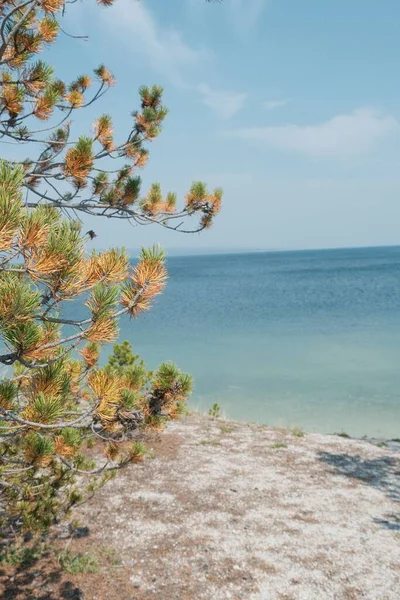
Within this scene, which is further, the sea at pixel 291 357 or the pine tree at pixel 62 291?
the sea at pixel 291 357

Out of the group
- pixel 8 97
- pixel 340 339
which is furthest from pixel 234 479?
pixel 340 339

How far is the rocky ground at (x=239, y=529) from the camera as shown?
585 centimetres

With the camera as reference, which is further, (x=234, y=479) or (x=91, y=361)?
(x=234, y=479)

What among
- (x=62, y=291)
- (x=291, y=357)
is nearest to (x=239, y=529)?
(x=62, y=291)

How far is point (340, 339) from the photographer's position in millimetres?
31312

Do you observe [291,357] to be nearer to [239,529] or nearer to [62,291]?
[239,529]

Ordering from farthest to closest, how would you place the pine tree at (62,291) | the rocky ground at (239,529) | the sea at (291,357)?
the sea at (291,357) < the rocky ground at (239,529) < the pine tree at (62,291)

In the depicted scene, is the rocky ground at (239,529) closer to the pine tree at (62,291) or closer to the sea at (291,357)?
the pine tree at (62,291)

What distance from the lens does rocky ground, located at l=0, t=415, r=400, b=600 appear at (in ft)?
19.2

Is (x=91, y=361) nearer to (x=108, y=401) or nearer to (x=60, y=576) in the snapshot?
(x=108, y=401)

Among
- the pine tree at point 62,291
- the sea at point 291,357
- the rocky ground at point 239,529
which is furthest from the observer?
the sea at point 291,357

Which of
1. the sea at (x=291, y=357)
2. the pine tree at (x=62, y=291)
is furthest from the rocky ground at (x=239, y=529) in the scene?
the sea at (x=291, y=357)

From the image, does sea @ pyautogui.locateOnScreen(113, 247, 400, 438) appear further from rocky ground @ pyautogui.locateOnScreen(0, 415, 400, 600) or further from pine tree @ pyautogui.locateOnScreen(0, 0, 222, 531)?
rocky ground @ pyautogui.locateOnScreen(0, 415, 400, 600)

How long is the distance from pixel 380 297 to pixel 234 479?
5085 centimetres
